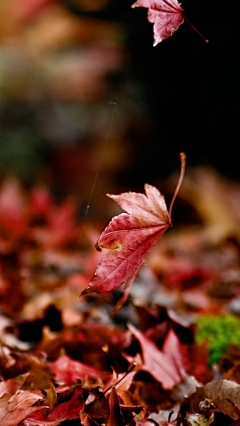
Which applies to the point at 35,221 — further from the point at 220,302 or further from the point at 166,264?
the point at 220,302

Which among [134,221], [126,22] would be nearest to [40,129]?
[126,22]

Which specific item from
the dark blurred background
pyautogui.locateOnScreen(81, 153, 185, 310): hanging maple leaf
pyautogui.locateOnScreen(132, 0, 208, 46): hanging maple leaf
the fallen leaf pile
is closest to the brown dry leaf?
the fallen leaf pile

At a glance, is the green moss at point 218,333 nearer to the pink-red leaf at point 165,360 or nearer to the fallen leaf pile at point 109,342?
the fallen leaf pile at point 109,342

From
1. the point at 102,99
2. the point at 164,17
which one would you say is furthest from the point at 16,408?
the point at 102,99

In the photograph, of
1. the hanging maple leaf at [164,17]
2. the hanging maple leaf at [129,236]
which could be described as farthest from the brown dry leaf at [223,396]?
the hanging maple leaf at [164,17]

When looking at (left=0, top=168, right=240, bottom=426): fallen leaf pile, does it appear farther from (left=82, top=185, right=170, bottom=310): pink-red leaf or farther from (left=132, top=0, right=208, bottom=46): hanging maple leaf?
(left=132, top=0, right=208, bottom=46): hanging maple leaf

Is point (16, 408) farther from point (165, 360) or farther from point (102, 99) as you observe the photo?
point (102, 99)
